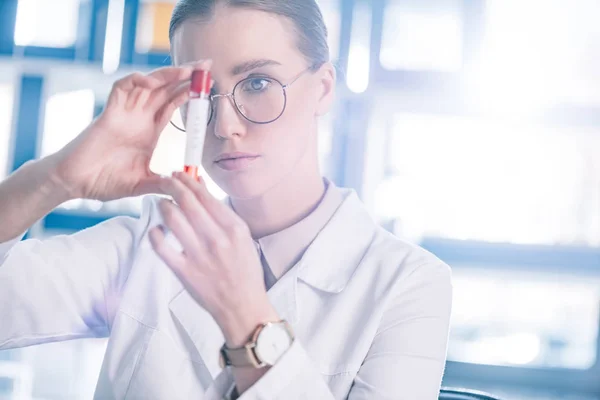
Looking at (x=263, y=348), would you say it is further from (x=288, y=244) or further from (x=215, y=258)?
(x=288, y=244)

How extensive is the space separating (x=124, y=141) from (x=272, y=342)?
524 mm

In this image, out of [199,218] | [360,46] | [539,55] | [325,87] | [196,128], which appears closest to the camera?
[199,218]

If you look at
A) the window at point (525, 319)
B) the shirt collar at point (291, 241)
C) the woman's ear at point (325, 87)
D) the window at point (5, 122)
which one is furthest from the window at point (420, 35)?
the window at point (5, 122)

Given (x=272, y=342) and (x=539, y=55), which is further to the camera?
(x=539, y=55)

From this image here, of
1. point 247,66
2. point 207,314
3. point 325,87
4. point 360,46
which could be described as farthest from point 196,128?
point 360,46

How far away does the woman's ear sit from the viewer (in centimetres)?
153

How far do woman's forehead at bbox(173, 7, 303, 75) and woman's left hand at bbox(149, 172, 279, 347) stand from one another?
45cm

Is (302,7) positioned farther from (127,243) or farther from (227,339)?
(227,339)

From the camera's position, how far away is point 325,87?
1.56 metres

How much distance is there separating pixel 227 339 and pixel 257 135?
0.54 m

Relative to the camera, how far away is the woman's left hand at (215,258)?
92 cm

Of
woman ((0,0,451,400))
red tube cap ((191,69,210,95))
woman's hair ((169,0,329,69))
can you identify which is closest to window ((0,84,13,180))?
woman ((0,0,451,400))

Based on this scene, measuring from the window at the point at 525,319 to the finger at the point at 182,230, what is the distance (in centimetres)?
266

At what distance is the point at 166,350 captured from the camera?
1294 mm
